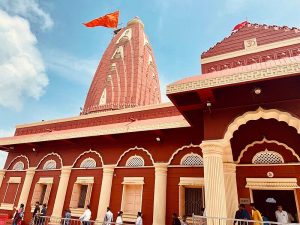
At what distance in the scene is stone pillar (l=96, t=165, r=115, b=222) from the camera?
923 cm

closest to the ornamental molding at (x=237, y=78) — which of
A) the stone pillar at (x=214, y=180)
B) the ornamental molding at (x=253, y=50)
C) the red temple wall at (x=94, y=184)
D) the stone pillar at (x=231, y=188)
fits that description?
the stone pillar at (x=214, y=180)

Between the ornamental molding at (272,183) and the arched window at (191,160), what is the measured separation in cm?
186

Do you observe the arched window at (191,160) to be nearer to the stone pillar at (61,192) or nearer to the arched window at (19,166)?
the stone pillar at (61,192)

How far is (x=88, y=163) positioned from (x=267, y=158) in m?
7.77

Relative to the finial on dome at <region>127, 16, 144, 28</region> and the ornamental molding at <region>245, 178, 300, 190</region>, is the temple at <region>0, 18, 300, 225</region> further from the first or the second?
the finial on dome at <region>127, 16, 144, 28</region>

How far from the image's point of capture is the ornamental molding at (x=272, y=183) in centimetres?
688

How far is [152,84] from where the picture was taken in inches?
839

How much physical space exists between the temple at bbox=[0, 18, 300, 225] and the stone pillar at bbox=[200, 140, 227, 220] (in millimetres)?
25

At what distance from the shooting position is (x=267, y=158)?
7457 mm

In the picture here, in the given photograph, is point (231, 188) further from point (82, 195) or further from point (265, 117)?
point (82, 195)

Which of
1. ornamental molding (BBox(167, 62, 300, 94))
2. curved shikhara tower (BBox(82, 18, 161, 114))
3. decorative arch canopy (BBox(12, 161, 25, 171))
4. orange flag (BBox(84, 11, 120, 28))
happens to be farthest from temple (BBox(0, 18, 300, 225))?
orange flag (BBox(84, 11, 120, 28))

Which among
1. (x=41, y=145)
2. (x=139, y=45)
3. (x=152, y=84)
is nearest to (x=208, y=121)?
(x=41, y=145)

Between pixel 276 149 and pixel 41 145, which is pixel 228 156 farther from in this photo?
pixel 41 145

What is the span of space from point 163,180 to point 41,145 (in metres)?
7.69
